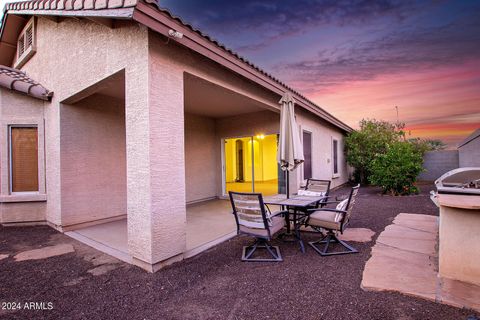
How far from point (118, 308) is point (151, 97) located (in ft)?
7.94

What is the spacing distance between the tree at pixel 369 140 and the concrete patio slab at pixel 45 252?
40.6 ft

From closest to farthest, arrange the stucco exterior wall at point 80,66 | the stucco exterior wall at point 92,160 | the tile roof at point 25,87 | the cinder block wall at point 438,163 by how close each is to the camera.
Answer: the stucco exterior wall at point 80,66 < the stucco exterior wall at point 92,160 < the tile roof at point 25,87 < the cinder block wall at point 438,163

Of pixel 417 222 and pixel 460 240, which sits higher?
pixel 460 240

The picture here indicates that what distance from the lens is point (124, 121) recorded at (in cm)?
613

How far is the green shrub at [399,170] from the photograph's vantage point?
28.8 feet

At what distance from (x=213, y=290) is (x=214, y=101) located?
4.99 meters

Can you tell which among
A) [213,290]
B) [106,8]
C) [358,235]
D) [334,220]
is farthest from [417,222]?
[106,8]

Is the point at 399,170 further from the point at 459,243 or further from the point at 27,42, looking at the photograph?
the point at 27,42

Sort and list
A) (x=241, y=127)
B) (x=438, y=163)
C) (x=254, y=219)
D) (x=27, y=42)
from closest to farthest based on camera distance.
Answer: (x=254, y=219) → (x=27, y=42) → (x=241, y=127) → (x=438, y=163)

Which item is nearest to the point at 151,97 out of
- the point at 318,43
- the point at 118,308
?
the point at 118,308

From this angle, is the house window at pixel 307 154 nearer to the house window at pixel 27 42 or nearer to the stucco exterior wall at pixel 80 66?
the stucco exterior wall at pixel 80 66

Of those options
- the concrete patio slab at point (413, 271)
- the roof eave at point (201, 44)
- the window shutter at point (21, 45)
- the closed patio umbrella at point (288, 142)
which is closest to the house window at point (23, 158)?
the window shutter at point (21, 45)

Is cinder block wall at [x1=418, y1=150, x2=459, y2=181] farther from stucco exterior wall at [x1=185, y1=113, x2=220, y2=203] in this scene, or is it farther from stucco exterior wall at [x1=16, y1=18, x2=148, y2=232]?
stucco exterior wall at [x1=16, y1=18, x2=148, y2=232]

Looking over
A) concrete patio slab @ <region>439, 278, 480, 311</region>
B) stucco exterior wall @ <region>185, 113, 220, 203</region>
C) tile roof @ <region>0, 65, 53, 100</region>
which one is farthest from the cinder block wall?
tile roof @ <region>0, 65, 53, 100</region>
